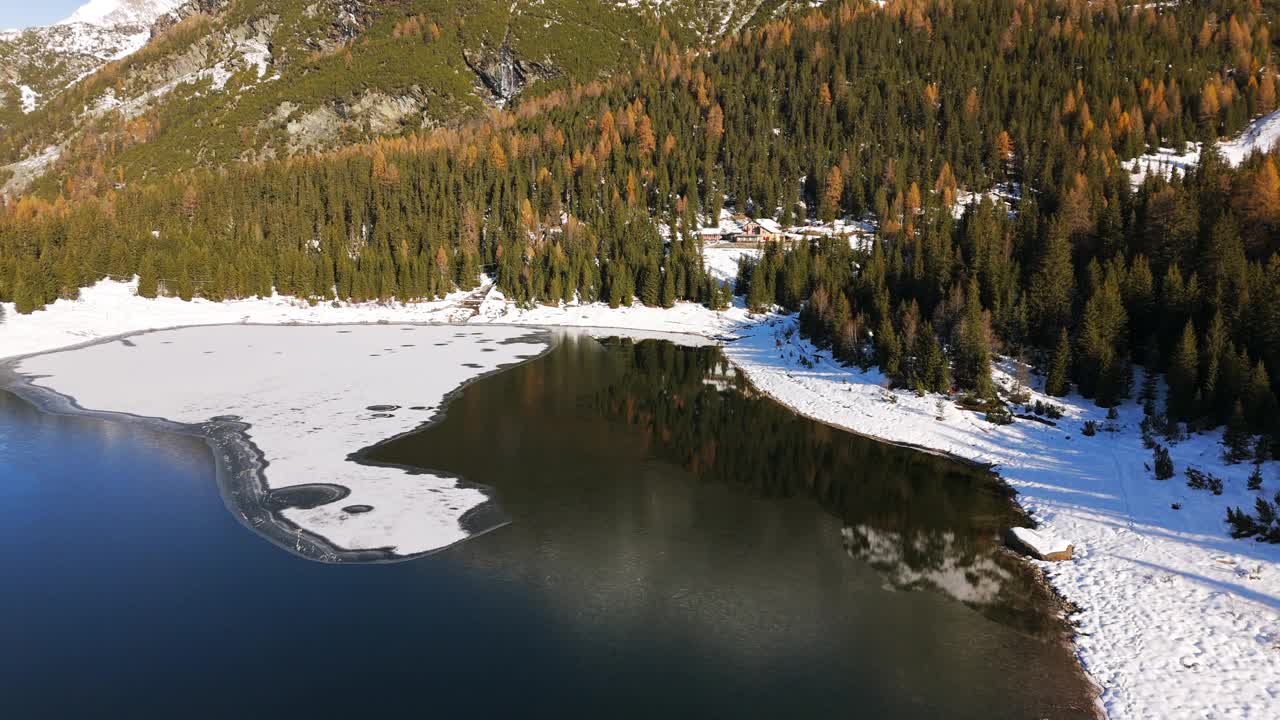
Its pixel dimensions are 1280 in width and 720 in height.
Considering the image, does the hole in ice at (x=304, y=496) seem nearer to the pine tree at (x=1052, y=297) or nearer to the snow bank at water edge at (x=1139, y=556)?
the snow bank at water edge at (x=1139, y=556)

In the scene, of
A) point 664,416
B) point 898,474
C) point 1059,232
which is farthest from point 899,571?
point 1059,232

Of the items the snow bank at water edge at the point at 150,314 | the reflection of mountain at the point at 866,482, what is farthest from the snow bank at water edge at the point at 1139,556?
the snow bank at water edge at the point at 150,314

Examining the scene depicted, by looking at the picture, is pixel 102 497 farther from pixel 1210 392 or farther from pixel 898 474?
pixel 1210 392

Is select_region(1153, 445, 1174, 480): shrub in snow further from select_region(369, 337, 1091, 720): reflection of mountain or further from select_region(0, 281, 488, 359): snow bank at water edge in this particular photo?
select_region(0, 281, 488, 359): snow bank at water edge

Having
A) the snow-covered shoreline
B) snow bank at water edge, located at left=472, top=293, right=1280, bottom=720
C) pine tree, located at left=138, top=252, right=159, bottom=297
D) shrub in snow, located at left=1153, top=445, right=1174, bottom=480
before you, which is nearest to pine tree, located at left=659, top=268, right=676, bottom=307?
the snow-covered shoreline

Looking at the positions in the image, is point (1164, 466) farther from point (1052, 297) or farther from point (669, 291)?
point (669, 291)
